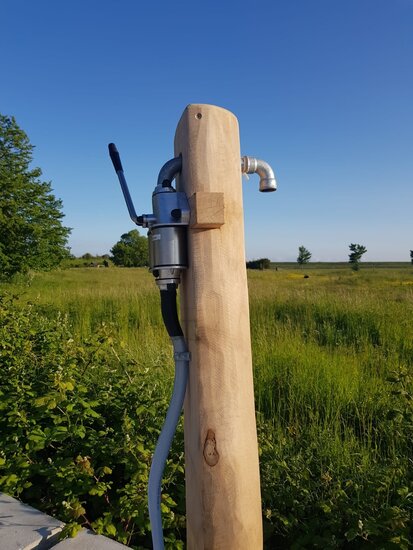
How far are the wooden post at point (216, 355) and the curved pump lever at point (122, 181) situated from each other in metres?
0.19

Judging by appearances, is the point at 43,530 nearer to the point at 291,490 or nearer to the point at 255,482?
the point at 255,482

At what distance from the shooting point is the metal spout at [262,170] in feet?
4.36

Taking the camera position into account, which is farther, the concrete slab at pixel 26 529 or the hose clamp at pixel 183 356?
the concrete slab at pixel 26 529

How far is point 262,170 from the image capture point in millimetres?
1340

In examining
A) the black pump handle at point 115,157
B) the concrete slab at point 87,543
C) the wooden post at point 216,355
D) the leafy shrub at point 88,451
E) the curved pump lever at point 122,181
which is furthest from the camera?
the leafy shrub at point 88,451

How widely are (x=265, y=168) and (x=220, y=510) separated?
3.38 feet

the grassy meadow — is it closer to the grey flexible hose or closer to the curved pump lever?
the grey flexible hose

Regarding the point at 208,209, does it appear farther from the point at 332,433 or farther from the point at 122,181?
the point at 332,433

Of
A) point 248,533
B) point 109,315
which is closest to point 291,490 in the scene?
point 248,533

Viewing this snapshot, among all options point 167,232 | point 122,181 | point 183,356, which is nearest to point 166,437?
point 183,356

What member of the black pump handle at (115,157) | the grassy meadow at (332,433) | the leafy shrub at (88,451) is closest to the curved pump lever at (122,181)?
the black pump handle at (115,157)

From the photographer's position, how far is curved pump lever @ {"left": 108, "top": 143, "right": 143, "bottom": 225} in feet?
4.07

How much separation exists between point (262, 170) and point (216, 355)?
2.07 ft

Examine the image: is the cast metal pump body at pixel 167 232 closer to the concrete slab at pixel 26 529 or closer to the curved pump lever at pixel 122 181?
the curved pump lever at pixel 122 181
